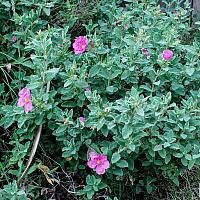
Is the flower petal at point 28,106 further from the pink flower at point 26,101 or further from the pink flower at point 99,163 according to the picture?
the pink flower at point 99,163

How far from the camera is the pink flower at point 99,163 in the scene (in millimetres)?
2191

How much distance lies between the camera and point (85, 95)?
88.4 inches

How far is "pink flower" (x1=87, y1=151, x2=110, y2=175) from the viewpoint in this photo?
219 centimetres

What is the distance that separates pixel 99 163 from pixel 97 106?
25 centimetres

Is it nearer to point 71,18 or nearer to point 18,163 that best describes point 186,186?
point 18,163

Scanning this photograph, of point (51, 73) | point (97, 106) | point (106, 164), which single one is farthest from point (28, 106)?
point (106, 164)

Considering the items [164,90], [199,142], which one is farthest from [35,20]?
[199,142]

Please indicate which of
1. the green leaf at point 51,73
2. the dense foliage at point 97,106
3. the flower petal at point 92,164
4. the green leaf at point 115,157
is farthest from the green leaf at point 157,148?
the green leaf at point 51,73

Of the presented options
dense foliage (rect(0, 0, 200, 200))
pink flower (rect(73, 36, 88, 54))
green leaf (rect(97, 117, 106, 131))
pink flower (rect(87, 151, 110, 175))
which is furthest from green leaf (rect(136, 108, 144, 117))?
pink flower (rect(73, 36, 88, 54))

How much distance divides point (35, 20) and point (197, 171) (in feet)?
3.79

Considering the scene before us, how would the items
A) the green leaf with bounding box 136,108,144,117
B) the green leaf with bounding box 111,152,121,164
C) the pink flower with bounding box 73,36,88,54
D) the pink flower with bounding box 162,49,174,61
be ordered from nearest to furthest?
the green leaf with bounding box 136,108,144,117 → the green leaf with bounding box 111,152,121,164 → the pink flower with bounding box 162,49,174,61 → the pink flower with bounding box 73,36,88,54

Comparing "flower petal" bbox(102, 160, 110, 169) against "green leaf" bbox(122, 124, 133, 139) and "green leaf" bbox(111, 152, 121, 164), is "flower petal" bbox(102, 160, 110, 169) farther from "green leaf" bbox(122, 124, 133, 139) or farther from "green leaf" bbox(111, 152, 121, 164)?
"green leaf" bbox(122, 124, 133, 139)

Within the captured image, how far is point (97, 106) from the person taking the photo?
2.18 m

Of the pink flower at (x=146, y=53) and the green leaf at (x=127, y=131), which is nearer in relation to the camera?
the green leaf at (x=127, y=131)
